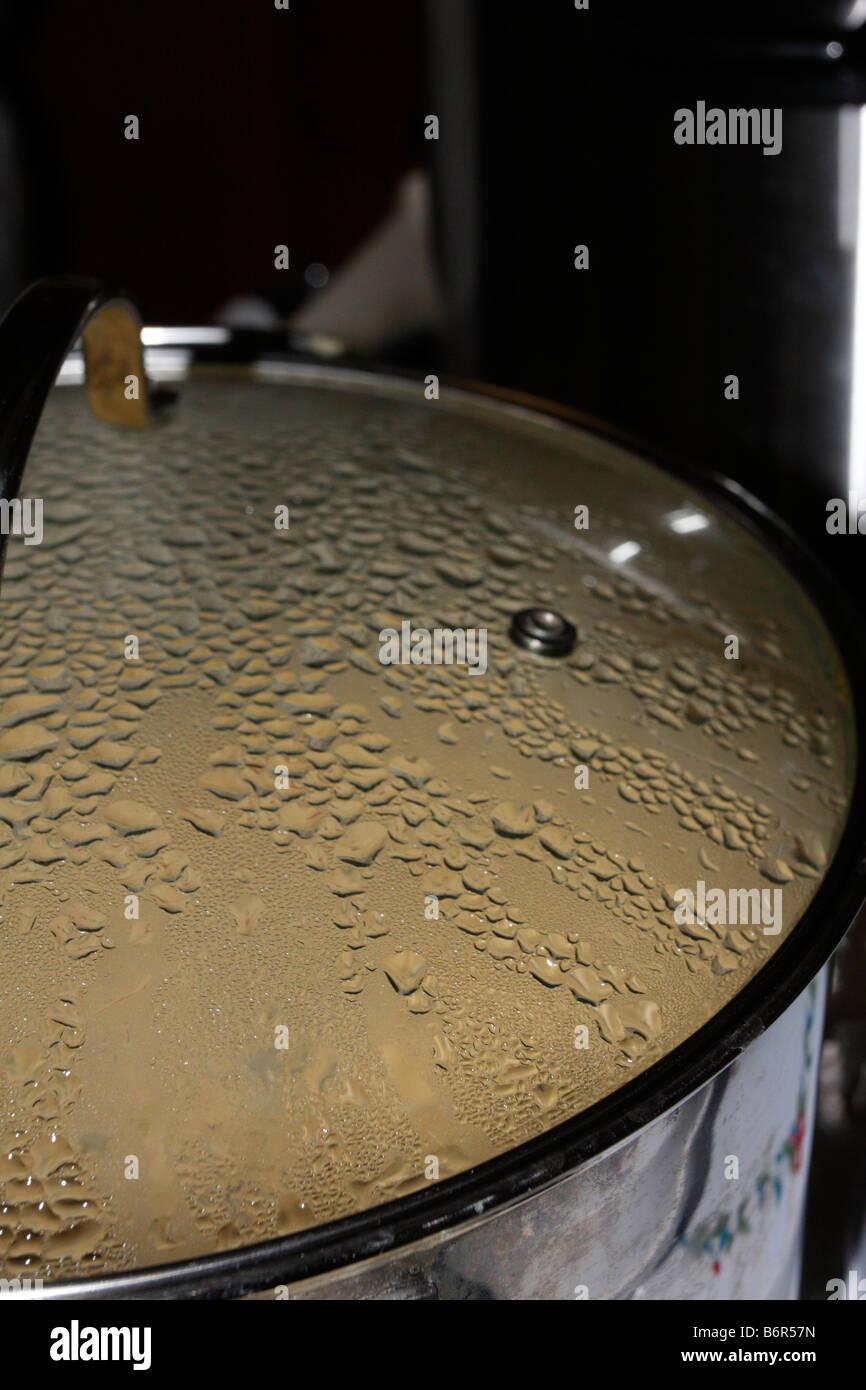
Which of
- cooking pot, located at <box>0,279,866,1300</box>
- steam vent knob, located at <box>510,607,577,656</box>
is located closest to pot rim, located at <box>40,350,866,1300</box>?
cooking pot, located at <box>0,279,866,1300</box>

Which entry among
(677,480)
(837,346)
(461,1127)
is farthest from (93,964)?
(837,346)

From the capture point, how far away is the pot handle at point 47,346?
0.60 metres

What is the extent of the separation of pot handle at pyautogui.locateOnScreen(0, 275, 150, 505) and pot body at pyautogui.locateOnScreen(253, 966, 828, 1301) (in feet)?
1.18

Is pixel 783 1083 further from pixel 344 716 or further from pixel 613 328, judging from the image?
pixel 613 328

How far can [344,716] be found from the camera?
27.6 inches

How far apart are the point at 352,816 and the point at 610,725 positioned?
0.17 metres

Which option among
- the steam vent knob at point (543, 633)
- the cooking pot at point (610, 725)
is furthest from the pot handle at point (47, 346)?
the steam vent knob at point (543, 633)

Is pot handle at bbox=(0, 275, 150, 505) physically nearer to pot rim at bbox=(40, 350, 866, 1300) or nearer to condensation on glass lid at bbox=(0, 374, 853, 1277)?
condensation on glass lid at bbox=(0, 374, 853, 1277)

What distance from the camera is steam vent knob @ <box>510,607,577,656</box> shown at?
2.50 ft

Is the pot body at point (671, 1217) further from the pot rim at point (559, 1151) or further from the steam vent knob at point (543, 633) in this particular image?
the steam vent knob at point (543, 633)

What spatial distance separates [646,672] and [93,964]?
0.37 m

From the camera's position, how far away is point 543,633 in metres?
0.76

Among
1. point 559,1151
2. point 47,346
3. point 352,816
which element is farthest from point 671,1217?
point 47,346

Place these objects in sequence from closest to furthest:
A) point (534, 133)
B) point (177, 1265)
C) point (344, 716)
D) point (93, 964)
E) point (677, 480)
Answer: point (177, 1265)
point (93, 964)
point (344, 716)
point (677, 480)
point (534, 133)
